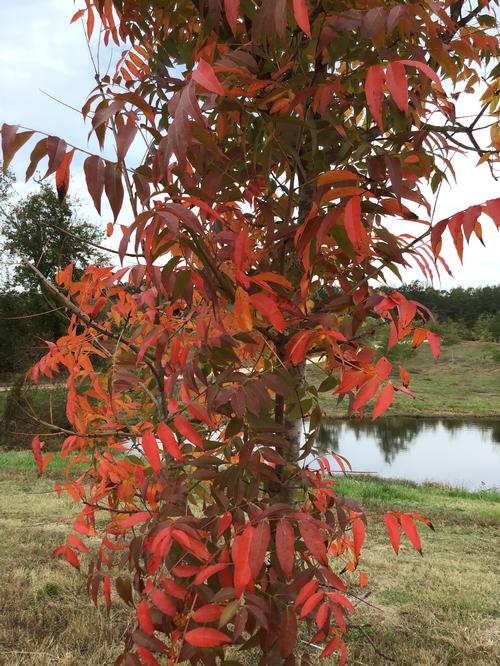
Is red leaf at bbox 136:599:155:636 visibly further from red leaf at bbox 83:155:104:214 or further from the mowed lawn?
red leaf at bbox 83:155:104:214

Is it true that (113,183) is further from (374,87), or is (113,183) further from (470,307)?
(470,307)

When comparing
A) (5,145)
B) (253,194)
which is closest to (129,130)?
(5,145)

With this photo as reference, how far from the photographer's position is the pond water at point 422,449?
12.4m

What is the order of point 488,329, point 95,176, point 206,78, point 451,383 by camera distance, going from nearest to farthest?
point 206,78 < point 95,176 < point 451,383 < point 488,329

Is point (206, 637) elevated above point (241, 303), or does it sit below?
below

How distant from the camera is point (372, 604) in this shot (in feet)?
10.2

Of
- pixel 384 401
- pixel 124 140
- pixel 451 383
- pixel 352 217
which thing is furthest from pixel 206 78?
pixel 451 383

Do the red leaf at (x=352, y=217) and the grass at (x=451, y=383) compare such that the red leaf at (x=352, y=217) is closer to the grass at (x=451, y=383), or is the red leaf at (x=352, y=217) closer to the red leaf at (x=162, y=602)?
the red leaf at (x=162, y=602)

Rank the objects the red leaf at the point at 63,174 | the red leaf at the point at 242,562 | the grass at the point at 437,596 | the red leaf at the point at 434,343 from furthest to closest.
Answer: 1. the grass at the point at 437,596
2. the red leaf at the point at 434,343
3. the red leaf at the point at 63,174
4. the red leaf at the point at 242,562

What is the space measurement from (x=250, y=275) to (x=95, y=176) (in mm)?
461

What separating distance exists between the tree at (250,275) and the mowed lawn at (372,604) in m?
0.51

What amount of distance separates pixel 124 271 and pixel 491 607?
9.13ft

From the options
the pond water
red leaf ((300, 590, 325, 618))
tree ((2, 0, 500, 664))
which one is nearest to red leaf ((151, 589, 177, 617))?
tree ((2, 0, 500, 664))

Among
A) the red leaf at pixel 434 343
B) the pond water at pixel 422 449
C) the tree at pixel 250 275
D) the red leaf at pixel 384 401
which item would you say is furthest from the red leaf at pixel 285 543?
the pond water at pixel 422 449
